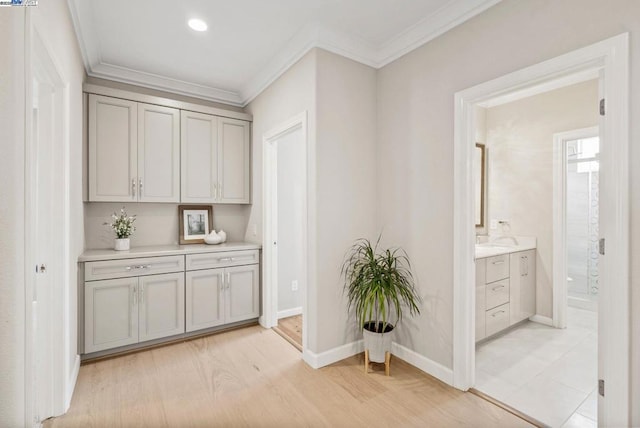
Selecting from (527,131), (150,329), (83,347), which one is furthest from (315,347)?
(527,131)

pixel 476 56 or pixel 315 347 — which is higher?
pixel 476 56

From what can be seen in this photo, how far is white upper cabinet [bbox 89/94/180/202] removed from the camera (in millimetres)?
2861

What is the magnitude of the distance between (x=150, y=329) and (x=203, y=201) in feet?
4.52

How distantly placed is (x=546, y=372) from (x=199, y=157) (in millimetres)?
3755

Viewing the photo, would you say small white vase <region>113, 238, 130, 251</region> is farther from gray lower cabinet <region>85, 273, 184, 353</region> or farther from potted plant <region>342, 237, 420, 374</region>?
potted plant <region>342, 237, 420, 374</region>

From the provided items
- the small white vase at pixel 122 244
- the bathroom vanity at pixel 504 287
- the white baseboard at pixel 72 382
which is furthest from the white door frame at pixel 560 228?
the small white vase at pixel 122 244

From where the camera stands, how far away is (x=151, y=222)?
339 cm

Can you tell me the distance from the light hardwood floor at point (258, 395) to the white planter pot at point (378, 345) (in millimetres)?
121

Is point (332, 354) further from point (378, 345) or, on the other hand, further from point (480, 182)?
point (480, 182)

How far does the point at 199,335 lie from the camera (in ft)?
10.2

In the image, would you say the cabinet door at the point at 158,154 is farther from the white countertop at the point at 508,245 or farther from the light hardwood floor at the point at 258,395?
the white countertop at the point at 508,245

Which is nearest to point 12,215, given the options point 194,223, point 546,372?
point 194,223

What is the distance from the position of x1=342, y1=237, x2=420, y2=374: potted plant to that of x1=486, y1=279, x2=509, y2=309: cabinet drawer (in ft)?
3.09

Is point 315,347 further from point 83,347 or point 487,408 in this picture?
point 83,347
